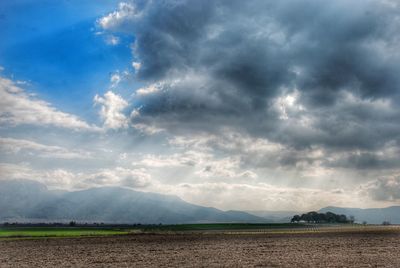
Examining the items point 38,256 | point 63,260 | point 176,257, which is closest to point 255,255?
point 176,257

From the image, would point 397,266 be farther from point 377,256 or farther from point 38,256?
point 38,256

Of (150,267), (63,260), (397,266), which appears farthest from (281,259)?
(63,260)

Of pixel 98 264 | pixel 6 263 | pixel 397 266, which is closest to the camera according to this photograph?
pixel 397 266

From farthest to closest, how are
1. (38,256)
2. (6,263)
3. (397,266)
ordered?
(38,256)
(6,263)
(397,266)

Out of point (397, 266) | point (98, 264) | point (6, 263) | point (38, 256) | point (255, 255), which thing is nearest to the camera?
point (397, 266)

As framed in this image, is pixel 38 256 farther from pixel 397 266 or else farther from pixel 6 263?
pixel 397 266

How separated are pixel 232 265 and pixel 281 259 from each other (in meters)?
7.00

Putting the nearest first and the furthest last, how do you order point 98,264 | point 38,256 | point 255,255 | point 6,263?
1. point 98,264
2. point 6,263
3. point 255,255
4. point 38,256

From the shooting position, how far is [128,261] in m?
43.2

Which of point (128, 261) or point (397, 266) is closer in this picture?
point (397, 266)

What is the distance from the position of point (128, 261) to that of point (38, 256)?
14452 mm

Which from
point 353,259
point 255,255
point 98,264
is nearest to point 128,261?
point 98,264

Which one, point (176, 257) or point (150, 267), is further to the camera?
point (176, 257)

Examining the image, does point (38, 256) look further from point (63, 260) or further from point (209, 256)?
point (209, 256)
